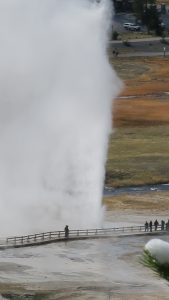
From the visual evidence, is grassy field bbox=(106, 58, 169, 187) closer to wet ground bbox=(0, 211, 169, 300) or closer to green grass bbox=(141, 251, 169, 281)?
wet ground bbox=(0, 211, 169, 300)

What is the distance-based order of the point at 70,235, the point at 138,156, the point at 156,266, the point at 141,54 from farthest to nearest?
the point at 141,54, the point at 138,156, the point at 70,235, the point at 156,266

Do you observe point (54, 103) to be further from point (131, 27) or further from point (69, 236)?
point (131, 27)

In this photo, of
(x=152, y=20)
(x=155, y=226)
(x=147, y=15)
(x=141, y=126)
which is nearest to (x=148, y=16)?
(x=147, y=15)

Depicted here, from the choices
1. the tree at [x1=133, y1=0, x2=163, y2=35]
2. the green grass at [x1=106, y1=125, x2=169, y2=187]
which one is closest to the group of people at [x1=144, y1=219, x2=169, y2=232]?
the green grass at [x1=106, y1=125, x2=169, y2=187]

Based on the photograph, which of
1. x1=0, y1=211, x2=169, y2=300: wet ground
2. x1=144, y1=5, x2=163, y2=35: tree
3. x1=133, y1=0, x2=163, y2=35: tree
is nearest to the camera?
x1=0, y1=211, x2=169, y2=300: wet ground

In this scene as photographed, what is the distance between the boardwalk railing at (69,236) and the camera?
1559 inches

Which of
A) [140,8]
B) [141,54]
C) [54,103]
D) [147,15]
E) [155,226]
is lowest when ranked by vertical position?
[155,226]

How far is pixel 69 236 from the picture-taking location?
41.5 m

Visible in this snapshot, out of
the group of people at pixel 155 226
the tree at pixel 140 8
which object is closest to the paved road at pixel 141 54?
the tree at pixel 140 8

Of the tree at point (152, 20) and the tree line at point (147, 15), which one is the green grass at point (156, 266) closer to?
the tree line at point (147, 15)

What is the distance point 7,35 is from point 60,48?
3319 mm

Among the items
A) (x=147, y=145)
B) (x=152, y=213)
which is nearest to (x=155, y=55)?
(x=147, y=145)

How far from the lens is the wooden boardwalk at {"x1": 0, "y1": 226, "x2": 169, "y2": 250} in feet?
129

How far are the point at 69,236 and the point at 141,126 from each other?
44159 mm
